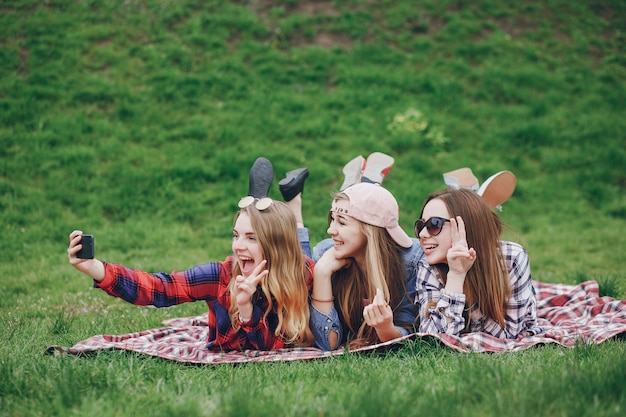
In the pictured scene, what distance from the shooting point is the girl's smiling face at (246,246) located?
13.7 feet

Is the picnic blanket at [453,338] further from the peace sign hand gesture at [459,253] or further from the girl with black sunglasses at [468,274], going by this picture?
the peace sign hand gesture at [459,253]

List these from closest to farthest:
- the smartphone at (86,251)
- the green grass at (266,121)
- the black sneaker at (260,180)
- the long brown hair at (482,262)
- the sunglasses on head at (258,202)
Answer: the smartphone at (86,251)
the sunglasses on head at (258,202)
the long brown hair at (482,262)
the black sneaker at (260,180)
the green grass at (266,121)

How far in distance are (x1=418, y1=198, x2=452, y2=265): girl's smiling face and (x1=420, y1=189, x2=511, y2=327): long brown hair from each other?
0.18 feet

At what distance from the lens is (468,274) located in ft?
14.3

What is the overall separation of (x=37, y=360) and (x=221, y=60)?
8.64m

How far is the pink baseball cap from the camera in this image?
4398 millimetres

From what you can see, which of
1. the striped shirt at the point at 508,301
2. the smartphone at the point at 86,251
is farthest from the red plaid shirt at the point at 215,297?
the striped shirt at the point at 508,301

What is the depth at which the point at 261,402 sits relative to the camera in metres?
2.89

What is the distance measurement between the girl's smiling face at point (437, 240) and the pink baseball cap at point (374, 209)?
0.76 feet

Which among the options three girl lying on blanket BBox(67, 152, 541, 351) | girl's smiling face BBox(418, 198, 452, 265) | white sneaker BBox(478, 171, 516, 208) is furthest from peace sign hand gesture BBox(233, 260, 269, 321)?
white sneaker BBox(478, 171, 516, 208)

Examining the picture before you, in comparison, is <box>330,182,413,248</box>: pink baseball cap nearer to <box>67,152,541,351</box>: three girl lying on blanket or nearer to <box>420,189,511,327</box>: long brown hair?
<box>67,152,541,351</box>: three girl lying on blanket

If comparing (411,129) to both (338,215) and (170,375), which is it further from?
(170,375)

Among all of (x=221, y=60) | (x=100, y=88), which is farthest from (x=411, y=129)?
(x=100, y=88)

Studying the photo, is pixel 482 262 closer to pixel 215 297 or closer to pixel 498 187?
pixel 498 187
